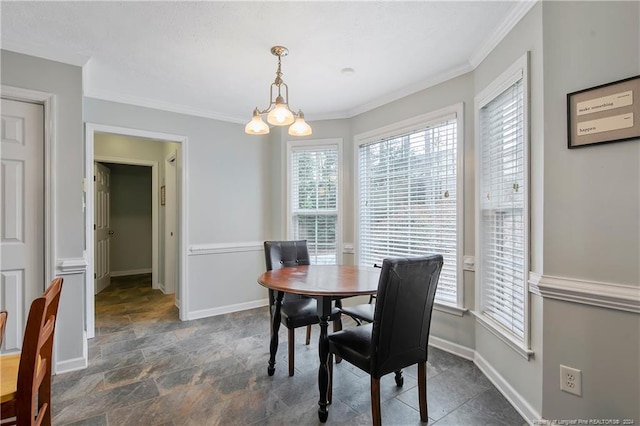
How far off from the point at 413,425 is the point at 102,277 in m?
5.21

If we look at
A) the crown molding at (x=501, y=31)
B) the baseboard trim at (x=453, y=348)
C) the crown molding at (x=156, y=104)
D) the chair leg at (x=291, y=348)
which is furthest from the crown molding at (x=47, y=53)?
the baseboard trim at (x=453, y=348)

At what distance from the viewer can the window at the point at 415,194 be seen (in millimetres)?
2768

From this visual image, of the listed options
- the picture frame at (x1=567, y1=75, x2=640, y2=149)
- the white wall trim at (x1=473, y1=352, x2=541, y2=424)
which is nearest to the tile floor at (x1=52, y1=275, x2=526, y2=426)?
the white wall trim at (x1=473, y1=352, x2=541, y2=424)

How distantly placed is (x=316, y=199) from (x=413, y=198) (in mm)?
1282

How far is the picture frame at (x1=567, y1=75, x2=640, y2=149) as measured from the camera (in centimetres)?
142

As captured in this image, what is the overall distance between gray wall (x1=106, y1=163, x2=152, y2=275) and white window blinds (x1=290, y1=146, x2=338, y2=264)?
4.06 metres

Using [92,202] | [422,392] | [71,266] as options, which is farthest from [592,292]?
[92,202]

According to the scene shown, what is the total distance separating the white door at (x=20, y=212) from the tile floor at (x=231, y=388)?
64cm

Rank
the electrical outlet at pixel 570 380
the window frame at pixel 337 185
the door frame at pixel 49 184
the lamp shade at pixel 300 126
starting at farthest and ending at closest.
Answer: the window frame at pixel 337 185, the door frame at pixel 49 184, the lamp shade at pixel 300 126, the electrical outlet at pixel 570 380

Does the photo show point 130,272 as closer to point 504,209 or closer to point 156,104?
point 156,104

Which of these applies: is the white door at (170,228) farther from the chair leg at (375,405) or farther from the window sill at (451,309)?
the chair leg at (375,405)

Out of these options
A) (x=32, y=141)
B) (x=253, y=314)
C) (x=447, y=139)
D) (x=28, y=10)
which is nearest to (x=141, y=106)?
(x=32, y=141)

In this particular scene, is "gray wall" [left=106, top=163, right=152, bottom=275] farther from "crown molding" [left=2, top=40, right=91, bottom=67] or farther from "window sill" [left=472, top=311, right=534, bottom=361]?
"window sill" [left=472, top=311, right=534, bottom=361]

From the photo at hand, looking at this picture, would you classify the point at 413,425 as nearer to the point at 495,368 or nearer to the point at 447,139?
the point at 495,368
